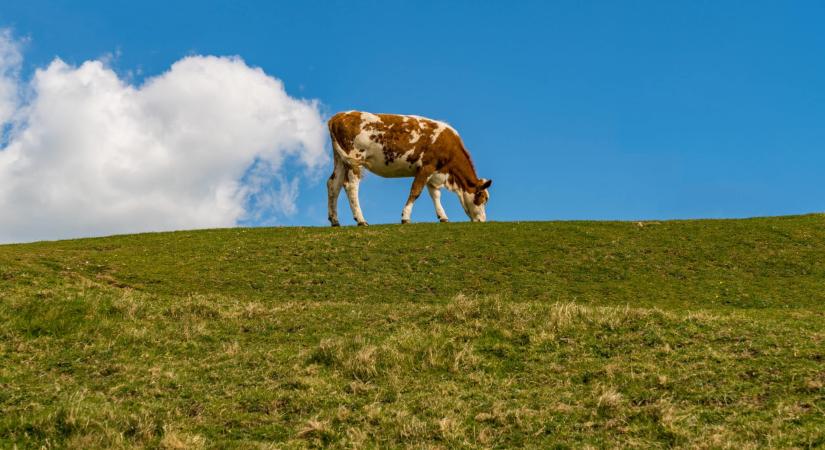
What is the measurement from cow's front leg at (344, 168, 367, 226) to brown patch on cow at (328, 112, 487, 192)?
3.26 ft

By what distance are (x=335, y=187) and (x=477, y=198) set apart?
21.8 ft

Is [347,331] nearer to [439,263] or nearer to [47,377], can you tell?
[47,377]

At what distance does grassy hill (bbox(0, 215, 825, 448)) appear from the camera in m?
8.19

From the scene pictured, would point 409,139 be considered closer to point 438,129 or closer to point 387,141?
point 387,141

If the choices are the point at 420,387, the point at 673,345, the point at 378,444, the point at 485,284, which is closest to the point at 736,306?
the point at 485,284

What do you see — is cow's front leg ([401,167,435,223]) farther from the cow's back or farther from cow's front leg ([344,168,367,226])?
cow's front leg ([344,168,367,226])

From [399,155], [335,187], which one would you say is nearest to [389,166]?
[399,155]

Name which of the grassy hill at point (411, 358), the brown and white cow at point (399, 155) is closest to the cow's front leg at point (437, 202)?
the brown and white cow at point (399, 155)

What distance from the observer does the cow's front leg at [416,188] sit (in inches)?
1222

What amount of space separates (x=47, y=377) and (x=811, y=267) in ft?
74.3

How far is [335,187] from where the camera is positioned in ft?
103

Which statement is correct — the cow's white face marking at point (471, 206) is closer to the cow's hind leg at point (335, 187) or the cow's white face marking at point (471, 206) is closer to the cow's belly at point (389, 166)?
the cow's belly at point (389, 166)

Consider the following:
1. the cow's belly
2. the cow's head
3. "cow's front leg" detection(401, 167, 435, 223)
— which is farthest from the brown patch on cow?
the cow's head

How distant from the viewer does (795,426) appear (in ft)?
25.9
